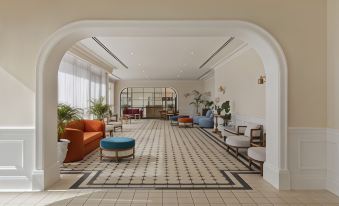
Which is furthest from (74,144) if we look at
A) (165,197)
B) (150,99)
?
(150,99)

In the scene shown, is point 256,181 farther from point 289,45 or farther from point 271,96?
point 289,45

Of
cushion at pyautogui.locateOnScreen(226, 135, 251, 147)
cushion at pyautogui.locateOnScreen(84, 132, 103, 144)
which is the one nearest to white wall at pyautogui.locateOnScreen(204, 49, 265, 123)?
cushion at pyautogui.locateOnScreen(226, 135, 251, 147)

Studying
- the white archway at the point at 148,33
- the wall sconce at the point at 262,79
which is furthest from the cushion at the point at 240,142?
the white archway at the point at 148,33

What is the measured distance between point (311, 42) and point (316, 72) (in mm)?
490

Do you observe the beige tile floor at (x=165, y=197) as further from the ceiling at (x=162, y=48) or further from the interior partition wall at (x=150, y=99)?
the interior partition wall at (x=150, y=99)

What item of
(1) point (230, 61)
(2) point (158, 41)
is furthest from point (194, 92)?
(2) point (158, 41)

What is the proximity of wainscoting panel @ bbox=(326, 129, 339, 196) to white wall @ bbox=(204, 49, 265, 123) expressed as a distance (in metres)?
3.06

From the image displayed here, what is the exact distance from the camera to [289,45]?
429 centimetres

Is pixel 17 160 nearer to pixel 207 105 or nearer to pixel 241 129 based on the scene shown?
pixel 241 129

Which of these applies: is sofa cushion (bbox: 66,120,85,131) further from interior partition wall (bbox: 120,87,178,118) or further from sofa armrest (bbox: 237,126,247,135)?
interior partition wall (bbox: 120,87,178,118)

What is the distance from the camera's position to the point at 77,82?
10594 mm

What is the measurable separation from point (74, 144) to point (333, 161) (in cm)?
511

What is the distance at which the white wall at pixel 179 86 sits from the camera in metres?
21.1

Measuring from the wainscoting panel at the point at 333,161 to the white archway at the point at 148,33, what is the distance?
0.63 meters
